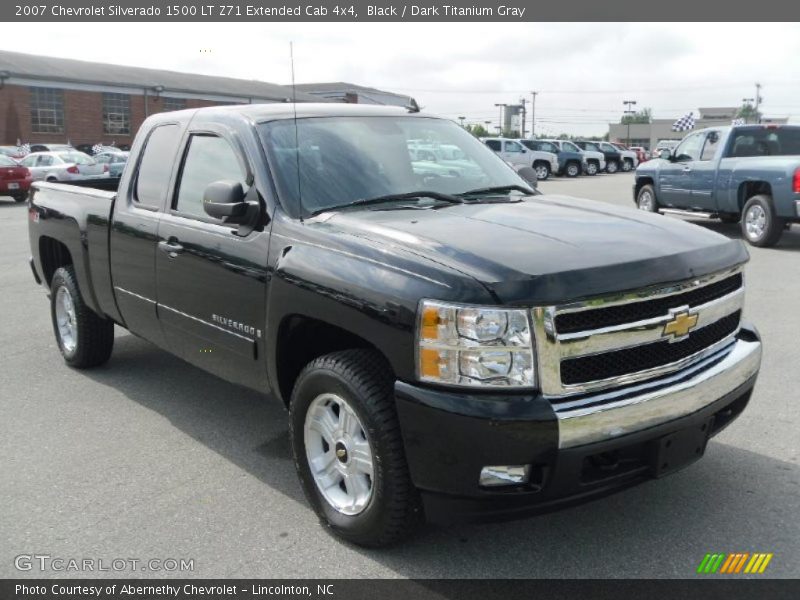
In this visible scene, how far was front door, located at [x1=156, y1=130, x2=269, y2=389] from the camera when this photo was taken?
3846 millimetres

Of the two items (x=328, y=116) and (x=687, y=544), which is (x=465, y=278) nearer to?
(x=687, y=544)

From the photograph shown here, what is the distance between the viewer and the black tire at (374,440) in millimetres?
3025

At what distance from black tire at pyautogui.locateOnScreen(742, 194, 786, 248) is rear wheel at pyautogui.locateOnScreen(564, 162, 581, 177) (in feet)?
88.6

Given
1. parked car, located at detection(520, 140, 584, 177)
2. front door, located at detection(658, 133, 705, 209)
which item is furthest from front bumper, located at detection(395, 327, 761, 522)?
parked car, located at detection(520, 140, 584, 177)

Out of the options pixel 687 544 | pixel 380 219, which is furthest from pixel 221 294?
pixel 687 544

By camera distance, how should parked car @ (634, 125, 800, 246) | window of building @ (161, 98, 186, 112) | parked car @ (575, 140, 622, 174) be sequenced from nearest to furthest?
parked car @ (634, 125, 800, 246), parked car @ (575, 140, 622, 174), window of building @ (161, 98, 186, 112)

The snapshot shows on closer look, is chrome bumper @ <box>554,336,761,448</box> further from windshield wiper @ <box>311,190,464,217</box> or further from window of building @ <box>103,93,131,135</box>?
window of building @ <box>103,93,131,135</box>

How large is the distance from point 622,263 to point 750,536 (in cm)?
137

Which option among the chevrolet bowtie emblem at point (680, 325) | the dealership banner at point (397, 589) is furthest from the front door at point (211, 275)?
the chevrolet bowtie emblem at point (680, 325)

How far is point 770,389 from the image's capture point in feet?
17.4

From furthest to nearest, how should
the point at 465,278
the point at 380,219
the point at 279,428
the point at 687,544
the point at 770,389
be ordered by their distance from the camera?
the point at 770,389
the point at 279,428
the point at 380,219
the point at 687,544
the point at 465,278

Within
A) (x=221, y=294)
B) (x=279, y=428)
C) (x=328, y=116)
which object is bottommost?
(x=279, y=428)

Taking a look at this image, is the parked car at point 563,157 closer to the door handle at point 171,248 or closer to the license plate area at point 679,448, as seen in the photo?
the door handle at point 171,248

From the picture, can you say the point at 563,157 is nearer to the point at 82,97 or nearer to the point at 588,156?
the point at 588,156
